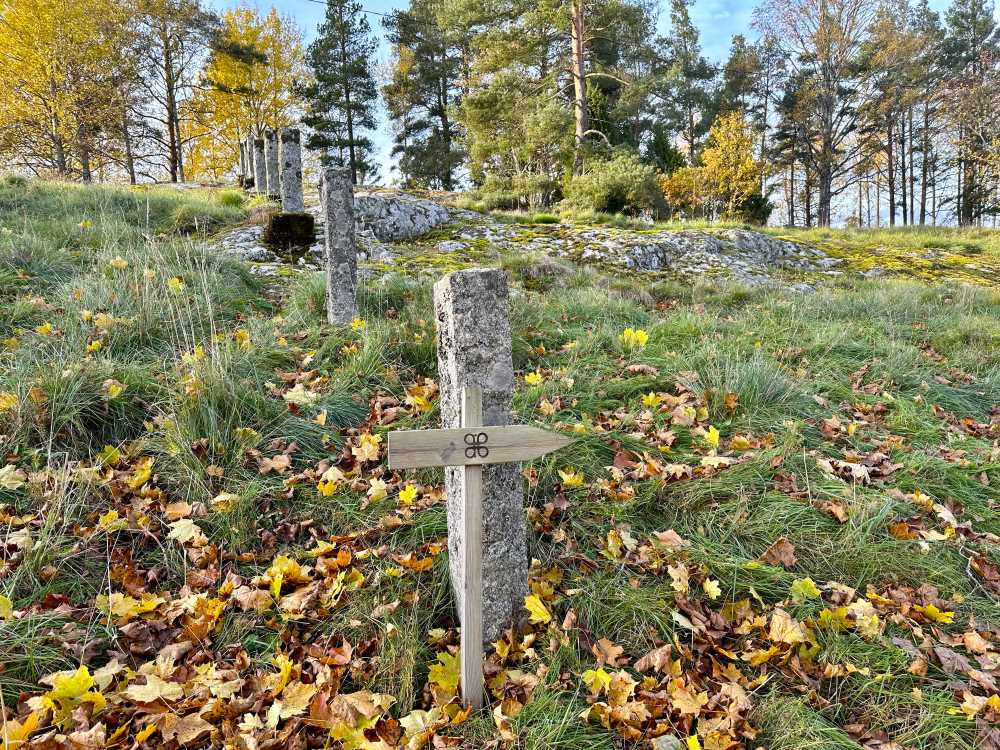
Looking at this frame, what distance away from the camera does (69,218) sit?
6.82 m

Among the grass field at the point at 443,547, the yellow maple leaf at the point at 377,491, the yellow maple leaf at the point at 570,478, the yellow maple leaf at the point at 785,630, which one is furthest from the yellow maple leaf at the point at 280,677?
the yellow maple leaf at the point at 785,630

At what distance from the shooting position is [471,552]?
1673 millimetres

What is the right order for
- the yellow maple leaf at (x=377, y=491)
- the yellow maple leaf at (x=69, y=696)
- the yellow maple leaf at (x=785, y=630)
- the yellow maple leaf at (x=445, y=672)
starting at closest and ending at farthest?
the yellow maple leaf at (x=69, y=696), the yellow maple leaf at (x=445, y=672), the yellow maple leaf at (x=785, y=630), the yellow maple leaf at (x=377, y=491)

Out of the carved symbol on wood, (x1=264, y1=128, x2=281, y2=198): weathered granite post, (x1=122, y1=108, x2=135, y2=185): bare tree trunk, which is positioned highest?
(x1=122, y1=108, x2=135, y2=185): bare tree trunk

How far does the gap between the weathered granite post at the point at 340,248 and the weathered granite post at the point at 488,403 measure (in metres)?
3.03

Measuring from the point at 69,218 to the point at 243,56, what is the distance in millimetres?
16695

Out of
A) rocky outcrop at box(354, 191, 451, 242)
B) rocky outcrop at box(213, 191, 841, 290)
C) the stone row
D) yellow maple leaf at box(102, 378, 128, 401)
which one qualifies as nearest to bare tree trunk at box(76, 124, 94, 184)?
the stone row

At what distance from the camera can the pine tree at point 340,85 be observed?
73.0ft

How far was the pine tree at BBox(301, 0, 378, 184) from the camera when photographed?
2225 cm

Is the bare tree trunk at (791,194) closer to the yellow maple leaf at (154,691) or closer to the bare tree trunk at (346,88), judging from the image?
the bare tree trunk at (346,88)

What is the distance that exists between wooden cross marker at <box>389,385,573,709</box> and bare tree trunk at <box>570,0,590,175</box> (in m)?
16.3

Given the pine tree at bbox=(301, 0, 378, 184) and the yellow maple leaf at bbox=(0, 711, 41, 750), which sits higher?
the pine tree at bbox=(301, 0, 378, 184)

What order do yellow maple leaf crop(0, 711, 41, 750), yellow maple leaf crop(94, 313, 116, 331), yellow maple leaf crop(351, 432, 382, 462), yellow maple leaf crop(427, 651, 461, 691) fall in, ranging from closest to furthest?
yellow maple leaf crop(0, 711, 41, 750)
yellow maple leaf crop(427, 651, 461, 691)
yellow maple leaf crop(351, 432, 382, 462)
yellow maple leaf crop(94, 313, 116, 331)

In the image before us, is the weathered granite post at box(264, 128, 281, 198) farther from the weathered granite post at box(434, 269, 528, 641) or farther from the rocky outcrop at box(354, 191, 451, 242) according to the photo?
the weathered granite post at box(434, 269, 528, 641)
